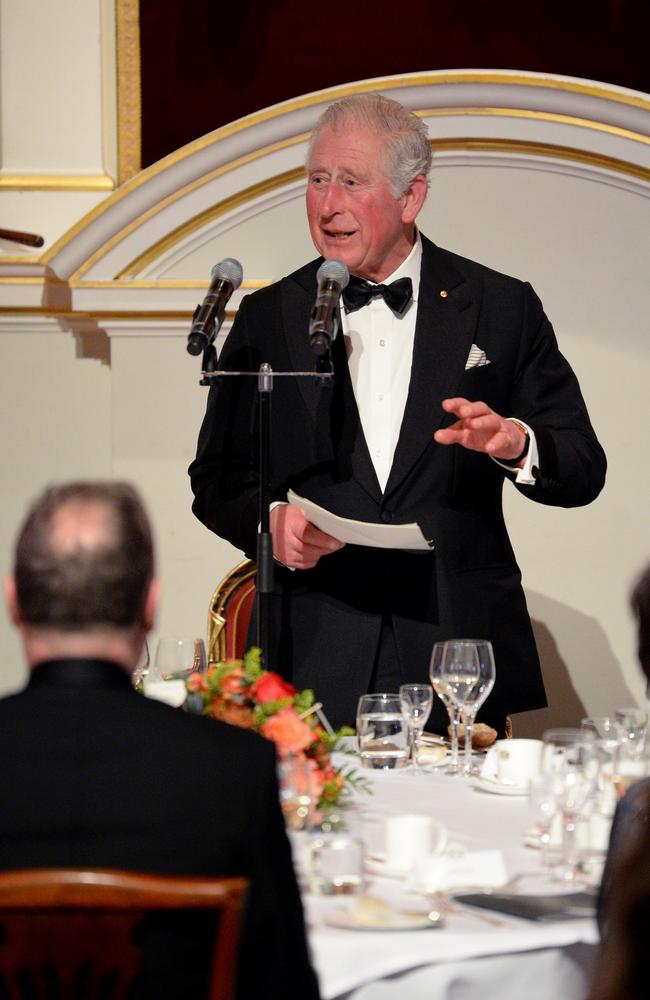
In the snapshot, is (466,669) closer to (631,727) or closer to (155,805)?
(631,727)

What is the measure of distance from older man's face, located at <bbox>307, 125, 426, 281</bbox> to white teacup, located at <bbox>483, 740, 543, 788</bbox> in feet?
3.53

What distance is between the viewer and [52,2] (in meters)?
4.62

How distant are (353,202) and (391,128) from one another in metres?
0.20

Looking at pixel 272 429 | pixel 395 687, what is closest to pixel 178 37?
pixel 272 429

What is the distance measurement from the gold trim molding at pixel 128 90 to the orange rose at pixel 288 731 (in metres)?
3.14

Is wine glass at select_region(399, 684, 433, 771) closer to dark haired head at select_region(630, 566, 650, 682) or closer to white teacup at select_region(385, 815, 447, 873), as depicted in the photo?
white teacup at select_region(385, 815, 447, 873)

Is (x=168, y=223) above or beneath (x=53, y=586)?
above

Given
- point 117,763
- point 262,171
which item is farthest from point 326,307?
point 262,171

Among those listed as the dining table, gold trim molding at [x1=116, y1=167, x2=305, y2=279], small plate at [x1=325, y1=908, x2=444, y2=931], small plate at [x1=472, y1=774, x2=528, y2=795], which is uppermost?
gold trim molding at [x1=116, y1=167, x2=305, y2=279]

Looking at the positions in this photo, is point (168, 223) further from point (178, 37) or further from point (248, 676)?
point (248, 676)

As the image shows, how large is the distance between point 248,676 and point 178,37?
10.6 ft

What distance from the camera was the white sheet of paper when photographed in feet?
7.88

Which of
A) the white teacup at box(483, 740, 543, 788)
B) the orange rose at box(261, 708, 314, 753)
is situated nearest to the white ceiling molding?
the white teacup at box(483, 740, 543, 788)

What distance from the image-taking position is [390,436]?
292cm
